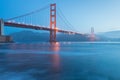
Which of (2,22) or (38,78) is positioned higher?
(2,22)

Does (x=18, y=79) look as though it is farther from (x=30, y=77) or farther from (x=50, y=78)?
(x=50, y=78)

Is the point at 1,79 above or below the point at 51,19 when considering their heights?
below

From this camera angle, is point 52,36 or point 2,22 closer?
point 2,22

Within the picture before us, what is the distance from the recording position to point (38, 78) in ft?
23.7

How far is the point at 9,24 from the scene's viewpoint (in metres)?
40.3

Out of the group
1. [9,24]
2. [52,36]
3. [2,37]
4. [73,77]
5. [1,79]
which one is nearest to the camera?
[1,79]

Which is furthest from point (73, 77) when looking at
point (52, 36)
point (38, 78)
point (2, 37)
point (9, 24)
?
point (52, 36)

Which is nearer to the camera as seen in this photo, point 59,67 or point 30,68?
point 30,68

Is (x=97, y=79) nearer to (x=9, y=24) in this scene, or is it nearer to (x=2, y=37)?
(x=9, y=24)

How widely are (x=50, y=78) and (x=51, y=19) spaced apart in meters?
49.1

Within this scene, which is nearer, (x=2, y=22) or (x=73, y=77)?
(x=73, y=77)

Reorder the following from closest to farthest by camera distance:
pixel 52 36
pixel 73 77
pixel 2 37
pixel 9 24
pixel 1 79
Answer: pixel 1 79 → pixel 73 77 → pixel 9 24 → pixel 2 37 → pixel 52 36

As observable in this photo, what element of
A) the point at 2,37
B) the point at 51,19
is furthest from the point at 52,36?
the point at 2,37

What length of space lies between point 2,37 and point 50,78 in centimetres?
3725
